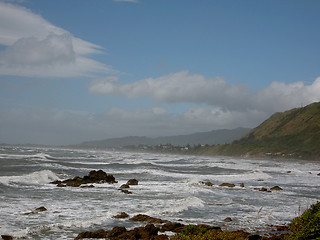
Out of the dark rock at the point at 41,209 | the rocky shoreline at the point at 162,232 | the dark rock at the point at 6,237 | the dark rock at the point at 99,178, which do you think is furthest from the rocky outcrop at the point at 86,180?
the dark rock at the point at 6,237

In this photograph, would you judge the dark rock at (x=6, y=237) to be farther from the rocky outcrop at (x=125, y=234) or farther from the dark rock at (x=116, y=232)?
the dark rock at (x=116, y=232)

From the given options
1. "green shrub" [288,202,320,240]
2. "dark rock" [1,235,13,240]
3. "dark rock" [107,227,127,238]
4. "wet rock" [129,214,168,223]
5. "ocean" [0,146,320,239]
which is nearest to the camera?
"green shrub" [288,202,320,240]

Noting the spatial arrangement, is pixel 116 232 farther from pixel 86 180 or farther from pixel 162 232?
pixel 86 180

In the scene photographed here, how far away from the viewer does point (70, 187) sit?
35.0 metres

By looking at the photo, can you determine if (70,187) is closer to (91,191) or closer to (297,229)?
(91,191)

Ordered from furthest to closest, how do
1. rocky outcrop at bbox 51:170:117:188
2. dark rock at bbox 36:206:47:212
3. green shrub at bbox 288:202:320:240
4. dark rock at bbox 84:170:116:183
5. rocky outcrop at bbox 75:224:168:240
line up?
1. dark rock at bbox 84:170:116:183
2. rocky outcrop at bbox 51:170:117:188
3. dark rock at bbox 36:206:47:212
4. rocky outcrop at bbox 75:224:168:240
5. green shrub at bbox 288:202:320:240

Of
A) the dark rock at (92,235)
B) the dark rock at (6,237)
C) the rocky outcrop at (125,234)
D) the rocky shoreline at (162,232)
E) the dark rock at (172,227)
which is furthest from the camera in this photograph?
the dark rock at (172,227)

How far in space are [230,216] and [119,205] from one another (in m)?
7.05

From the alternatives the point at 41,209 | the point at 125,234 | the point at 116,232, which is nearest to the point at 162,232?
the point at 125,234

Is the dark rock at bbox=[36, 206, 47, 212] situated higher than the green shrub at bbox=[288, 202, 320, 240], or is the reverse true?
the green shrub at bbox=[288, 202, 320, 240]

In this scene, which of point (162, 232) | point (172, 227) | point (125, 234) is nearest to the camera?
point (125, 234)

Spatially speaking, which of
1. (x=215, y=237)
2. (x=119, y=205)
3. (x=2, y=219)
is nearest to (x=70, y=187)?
(x=119, y=205)

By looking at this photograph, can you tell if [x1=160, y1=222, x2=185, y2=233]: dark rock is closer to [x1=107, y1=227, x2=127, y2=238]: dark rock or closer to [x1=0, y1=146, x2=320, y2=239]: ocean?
[x1=0, y1=146, x2=320, y2=239]: ocean

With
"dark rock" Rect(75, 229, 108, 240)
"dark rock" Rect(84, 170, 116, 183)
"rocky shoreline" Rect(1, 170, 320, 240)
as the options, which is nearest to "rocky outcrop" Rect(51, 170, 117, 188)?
"dark rock" Rect(84, 170, 116, 183)
